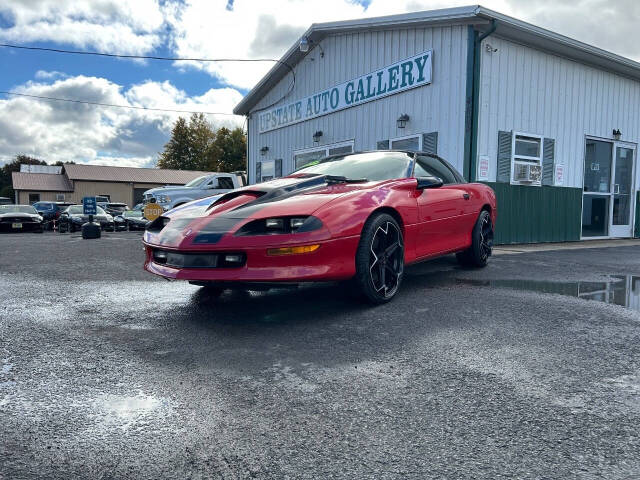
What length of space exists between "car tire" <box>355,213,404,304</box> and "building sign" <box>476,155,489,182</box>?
542 cm

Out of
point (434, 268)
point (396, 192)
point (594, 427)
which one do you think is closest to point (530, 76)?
point (434, 268)

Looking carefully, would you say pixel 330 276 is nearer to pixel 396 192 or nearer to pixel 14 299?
pixel 396 192

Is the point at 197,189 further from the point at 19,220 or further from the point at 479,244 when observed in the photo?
the point at 479,244

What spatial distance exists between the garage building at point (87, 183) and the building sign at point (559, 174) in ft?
144

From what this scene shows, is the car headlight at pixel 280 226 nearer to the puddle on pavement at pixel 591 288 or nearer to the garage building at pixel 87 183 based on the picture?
the puddle on pavement at pixel 591 288

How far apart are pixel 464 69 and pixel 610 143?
4.93 m

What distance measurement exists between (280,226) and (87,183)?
164ft

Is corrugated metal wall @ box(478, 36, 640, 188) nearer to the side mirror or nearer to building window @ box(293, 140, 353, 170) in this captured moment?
building window @ box(293, 140, 353, 170)

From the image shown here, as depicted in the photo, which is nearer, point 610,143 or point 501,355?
point 501,355

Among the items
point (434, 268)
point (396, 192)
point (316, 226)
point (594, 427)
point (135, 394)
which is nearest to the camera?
point (594, 427)

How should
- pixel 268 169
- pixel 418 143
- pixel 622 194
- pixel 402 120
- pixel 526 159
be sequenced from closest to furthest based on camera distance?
pixel 526 159
pixel 418 143
pixel 402 120
pixel 622 194
pixel 268 169

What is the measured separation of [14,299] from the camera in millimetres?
4270

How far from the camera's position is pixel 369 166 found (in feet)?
15.9

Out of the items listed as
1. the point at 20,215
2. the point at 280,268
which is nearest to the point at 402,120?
the point at 280,268
